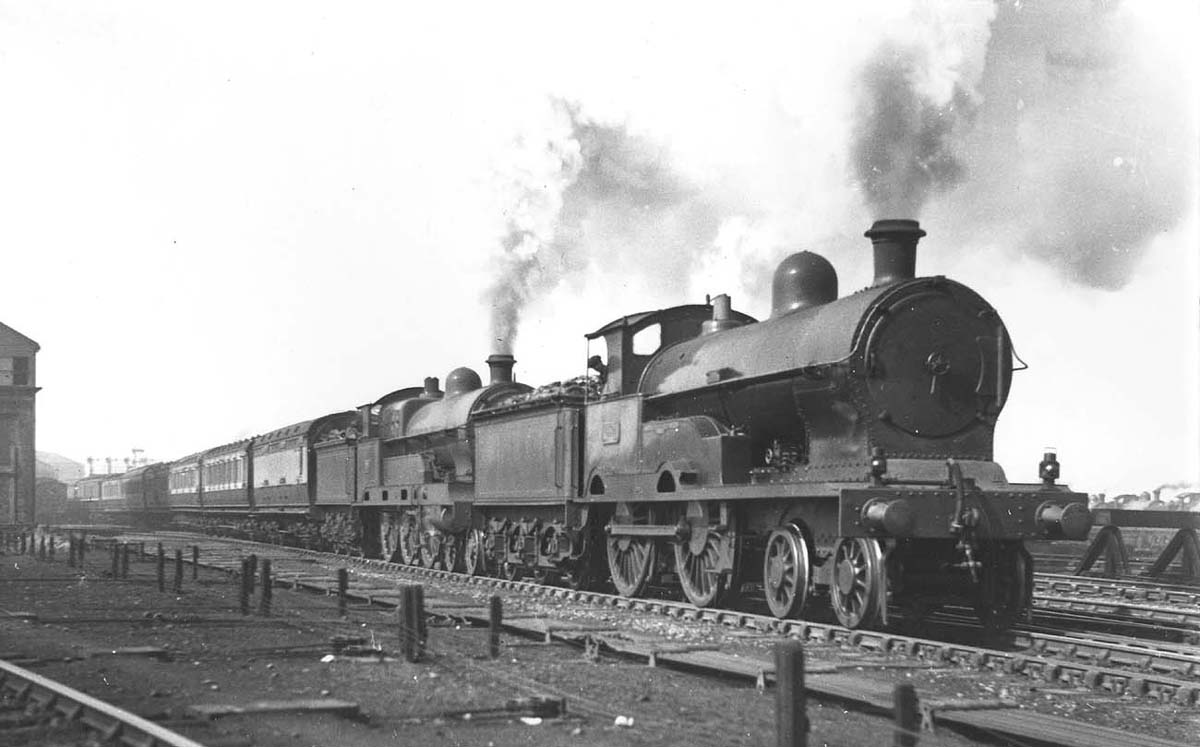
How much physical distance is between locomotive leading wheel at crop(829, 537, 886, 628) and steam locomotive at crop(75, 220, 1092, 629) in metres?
0.02

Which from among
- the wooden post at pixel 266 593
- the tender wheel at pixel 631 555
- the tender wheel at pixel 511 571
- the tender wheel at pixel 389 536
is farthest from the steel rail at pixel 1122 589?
the tender wheel at pixel 389 536

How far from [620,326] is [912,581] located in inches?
220

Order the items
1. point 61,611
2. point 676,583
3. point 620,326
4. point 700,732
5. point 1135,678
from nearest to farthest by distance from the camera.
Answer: point 700,732, point 1135,678, point 61,611, point 620,326, point 676,583

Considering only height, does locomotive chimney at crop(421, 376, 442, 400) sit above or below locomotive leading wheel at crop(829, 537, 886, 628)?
above

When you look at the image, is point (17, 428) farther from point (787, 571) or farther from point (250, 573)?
point (787, 571)

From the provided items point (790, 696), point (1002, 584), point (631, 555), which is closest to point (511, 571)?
point (631, 555)

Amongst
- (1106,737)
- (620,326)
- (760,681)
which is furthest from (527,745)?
(620,326)

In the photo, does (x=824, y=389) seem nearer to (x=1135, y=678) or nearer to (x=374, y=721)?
(x=1135, y=678)

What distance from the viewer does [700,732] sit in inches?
275

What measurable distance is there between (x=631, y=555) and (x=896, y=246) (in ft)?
17.8

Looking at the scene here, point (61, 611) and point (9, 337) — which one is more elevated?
point (9, 337)

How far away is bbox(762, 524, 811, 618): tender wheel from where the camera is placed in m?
11.8

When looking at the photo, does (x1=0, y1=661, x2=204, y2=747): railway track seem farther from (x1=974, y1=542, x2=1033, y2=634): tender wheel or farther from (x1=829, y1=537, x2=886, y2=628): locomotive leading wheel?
Answer: (x1=974, y1=542, x2=1033, y2=634): tender wheel

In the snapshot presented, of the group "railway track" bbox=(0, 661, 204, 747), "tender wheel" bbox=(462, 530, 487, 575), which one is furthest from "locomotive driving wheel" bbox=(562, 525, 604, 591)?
"railway track" bbox=(0, 661, 204, 747)
